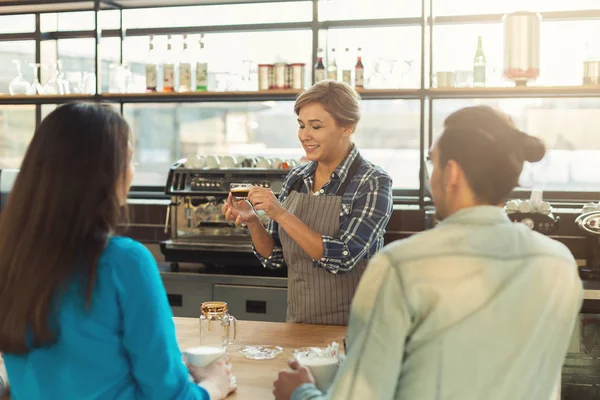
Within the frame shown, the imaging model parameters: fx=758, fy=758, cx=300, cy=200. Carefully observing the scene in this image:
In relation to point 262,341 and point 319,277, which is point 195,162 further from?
point 262,341

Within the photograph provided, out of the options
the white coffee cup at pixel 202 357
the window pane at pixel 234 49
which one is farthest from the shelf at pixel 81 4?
the white coffee cup at pixel 202 357

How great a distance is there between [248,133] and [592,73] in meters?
2.02

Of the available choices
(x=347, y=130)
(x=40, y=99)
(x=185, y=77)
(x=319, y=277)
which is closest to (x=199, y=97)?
(x=185, y=77)

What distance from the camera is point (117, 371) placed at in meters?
1.36

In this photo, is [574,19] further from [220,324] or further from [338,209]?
[220,324]

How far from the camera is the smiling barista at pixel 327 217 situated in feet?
8.29

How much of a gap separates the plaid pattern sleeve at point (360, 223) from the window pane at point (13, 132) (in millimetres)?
3196

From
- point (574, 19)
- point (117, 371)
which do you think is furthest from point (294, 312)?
point (574, 19)

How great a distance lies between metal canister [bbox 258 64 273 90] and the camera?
4.23 metres

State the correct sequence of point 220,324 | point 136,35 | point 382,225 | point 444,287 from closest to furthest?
point 444,287, point 220,324, point 382,225, point 136,35

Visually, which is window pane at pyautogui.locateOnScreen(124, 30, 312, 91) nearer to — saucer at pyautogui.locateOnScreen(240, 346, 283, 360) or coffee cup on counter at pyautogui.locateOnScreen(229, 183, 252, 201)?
coffee cup on counter at pyautogui.locateOnScreen(229, 183, 252, 201)

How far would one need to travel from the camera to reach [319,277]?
2641 mm

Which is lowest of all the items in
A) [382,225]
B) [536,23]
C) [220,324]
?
[220,324]

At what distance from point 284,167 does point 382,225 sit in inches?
58.8
